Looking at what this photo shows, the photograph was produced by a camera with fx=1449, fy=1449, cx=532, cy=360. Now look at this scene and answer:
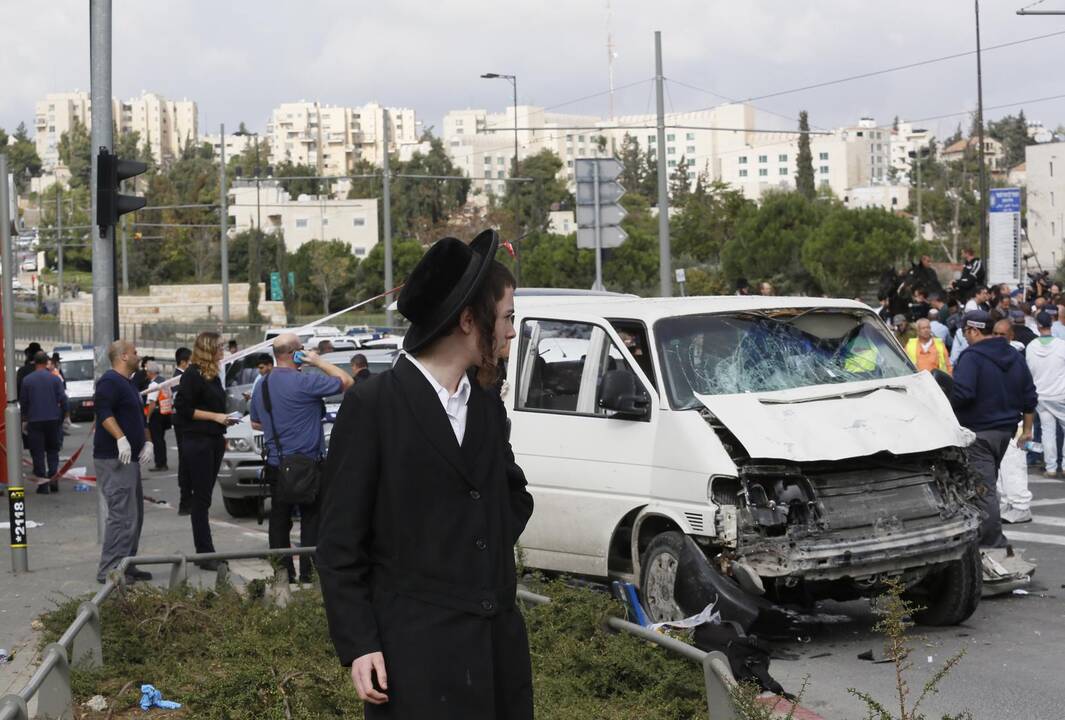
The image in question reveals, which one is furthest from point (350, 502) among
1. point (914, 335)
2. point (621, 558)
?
point (914, 335)

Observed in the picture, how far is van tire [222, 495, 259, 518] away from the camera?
16500 millimetres

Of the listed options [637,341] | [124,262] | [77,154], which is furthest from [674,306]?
[77,154]

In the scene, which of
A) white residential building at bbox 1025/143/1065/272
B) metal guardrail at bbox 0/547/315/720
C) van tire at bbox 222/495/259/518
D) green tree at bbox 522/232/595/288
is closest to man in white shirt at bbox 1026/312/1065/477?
van tire at bbox 222/495/259/518

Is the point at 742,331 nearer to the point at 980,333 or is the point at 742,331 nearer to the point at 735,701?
the point at 980,333

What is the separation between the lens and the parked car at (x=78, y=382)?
35672 millimetres

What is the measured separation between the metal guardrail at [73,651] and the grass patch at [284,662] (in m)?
0.12

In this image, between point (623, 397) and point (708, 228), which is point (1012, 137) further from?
point (623, 397)

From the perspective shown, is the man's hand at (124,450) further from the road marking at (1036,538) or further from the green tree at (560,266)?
the green tree at (560,266)

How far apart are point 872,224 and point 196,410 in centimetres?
5178

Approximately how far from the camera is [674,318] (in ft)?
29.9

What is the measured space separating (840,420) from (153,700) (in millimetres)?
4036

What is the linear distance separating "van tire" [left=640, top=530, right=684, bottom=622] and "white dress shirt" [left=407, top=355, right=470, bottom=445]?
4.59 metres

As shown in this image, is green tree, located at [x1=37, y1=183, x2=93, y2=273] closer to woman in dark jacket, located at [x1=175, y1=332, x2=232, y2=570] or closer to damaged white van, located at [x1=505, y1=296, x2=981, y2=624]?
woman in dark jacket, located at [x1=175, y1=332, x2=232, y2=570]

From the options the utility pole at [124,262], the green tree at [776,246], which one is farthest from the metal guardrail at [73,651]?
Answer: the utility pole at [124,262]
